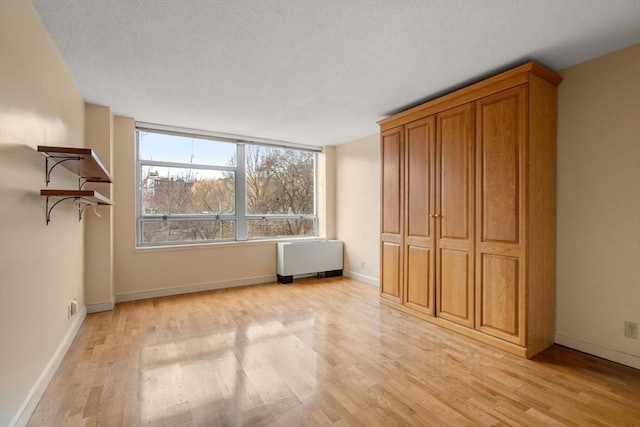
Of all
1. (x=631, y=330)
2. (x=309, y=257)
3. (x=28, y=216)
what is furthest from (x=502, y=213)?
(x=28, y=216)

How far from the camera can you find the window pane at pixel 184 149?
14.0ft

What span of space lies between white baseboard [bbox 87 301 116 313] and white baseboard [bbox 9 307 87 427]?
1.98 feet

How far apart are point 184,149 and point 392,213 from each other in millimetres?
3181

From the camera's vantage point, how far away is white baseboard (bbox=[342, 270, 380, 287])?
4.76 metres

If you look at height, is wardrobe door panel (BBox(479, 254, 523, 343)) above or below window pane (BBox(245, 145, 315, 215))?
below

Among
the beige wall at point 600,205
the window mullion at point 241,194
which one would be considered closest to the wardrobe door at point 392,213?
the beige wall at point 600,205

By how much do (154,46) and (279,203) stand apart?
3.31 m

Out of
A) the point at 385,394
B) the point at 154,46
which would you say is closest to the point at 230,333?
the point at 385,394

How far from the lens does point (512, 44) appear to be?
7.32ft

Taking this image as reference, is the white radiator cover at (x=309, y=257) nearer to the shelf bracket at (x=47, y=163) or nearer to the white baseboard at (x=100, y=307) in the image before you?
the white baseboard at (x=100, y=307)

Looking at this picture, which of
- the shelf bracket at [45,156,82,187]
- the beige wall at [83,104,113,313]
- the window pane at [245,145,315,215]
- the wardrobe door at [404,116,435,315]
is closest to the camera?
the shelf bracket at [45,156,82,187]

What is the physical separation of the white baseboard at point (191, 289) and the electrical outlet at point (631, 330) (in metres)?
4.18

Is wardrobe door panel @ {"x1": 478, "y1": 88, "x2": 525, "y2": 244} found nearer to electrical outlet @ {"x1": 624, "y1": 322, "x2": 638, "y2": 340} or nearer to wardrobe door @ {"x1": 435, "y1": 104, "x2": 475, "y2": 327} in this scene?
wardrobe door @ {"x1": 435, "y1": 104, "x2": 475, "y2": 327}

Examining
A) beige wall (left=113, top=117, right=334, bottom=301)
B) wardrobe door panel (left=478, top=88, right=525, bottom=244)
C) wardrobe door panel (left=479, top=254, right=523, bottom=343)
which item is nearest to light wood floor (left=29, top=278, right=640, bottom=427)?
wardrobe door panel (left=479, top=254, right=523, bottom=343)
